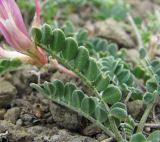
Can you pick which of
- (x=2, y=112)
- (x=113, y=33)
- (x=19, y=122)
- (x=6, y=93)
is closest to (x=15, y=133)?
(x=19, y=122)

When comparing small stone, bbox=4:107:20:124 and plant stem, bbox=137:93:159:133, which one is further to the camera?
small stone, bbox=4:107:20:124

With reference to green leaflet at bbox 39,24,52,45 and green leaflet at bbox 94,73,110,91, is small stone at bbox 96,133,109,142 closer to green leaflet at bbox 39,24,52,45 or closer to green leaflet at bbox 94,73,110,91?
green leaflet at bbox 94,73,110,91

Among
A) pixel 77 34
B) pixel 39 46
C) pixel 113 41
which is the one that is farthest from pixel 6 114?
pixel 113 41

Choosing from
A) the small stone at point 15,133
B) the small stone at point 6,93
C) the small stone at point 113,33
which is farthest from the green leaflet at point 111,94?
the small stone at point 113,33

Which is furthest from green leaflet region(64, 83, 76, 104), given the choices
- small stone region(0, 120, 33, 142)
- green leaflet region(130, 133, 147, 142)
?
green leaflet region(130, 133, 147, 142)

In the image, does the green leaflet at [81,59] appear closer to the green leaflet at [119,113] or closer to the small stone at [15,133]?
the green leaflet at [119,113]

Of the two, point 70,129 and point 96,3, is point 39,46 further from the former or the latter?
point 96,3
